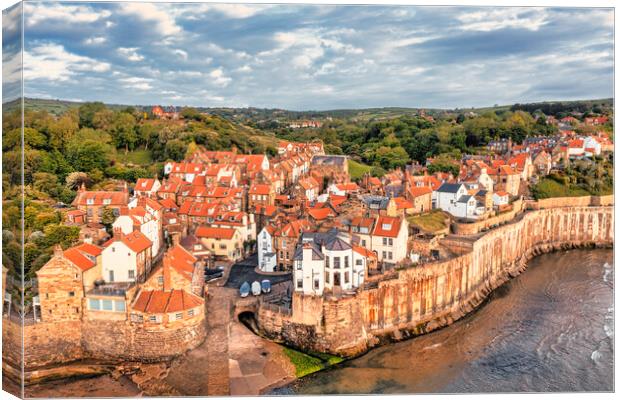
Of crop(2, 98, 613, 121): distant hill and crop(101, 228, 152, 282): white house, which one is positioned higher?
crop(2, 98, 613, 121): distant hill

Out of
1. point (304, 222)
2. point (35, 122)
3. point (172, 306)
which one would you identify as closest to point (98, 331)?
point (172, 306)

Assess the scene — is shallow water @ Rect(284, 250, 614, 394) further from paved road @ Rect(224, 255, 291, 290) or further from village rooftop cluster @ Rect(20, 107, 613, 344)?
paved road @ Rect(224, 255, 291, 290)

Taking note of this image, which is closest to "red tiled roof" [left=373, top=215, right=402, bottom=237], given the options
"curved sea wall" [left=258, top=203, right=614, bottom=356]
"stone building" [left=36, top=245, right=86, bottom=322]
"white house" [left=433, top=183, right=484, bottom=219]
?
"curved sea wall" [left=258, top=203, right=614, bottom=356]

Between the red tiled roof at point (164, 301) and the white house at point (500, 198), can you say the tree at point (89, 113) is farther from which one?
the white house at point (500, 198)

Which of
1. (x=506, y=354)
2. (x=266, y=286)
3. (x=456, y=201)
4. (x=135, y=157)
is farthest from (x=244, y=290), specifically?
(x=135, y=157)

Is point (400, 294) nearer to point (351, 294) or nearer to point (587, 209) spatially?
point (351, 294)

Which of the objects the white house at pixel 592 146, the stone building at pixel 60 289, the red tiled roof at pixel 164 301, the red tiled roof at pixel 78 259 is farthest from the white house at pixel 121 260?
the white house at pixel 592 146

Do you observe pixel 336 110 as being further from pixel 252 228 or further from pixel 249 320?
pixel 249 320
